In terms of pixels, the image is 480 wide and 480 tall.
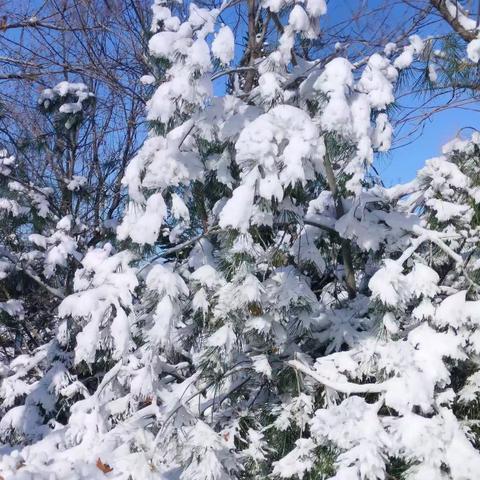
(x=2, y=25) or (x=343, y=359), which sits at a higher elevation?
(x=2, y=25)

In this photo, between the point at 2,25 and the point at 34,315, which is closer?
the point at 2,25

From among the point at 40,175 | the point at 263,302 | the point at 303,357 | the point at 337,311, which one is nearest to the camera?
the point at 263,302

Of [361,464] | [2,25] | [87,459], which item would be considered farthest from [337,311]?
[2,25]

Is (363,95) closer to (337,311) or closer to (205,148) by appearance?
(205,148)

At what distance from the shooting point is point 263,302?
2.96 metres

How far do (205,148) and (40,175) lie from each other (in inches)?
244

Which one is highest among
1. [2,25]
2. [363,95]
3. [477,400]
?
[2,25]

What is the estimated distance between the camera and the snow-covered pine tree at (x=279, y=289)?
2584 mm

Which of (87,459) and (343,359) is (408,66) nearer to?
(343,359)

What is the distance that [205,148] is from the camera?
3.08 metres

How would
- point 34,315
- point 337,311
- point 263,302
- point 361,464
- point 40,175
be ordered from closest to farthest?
point 361,464 → point 263,302 → point 337,311 → point 34,315 → point 40,175

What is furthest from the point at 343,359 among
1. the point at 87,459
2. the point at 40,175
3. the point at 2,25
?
the point at 40,175

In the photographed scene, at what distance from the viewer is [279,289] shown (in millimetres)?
3086

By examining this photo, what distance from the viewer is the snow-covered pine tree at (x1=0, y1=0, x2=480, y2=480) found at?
2.58m
